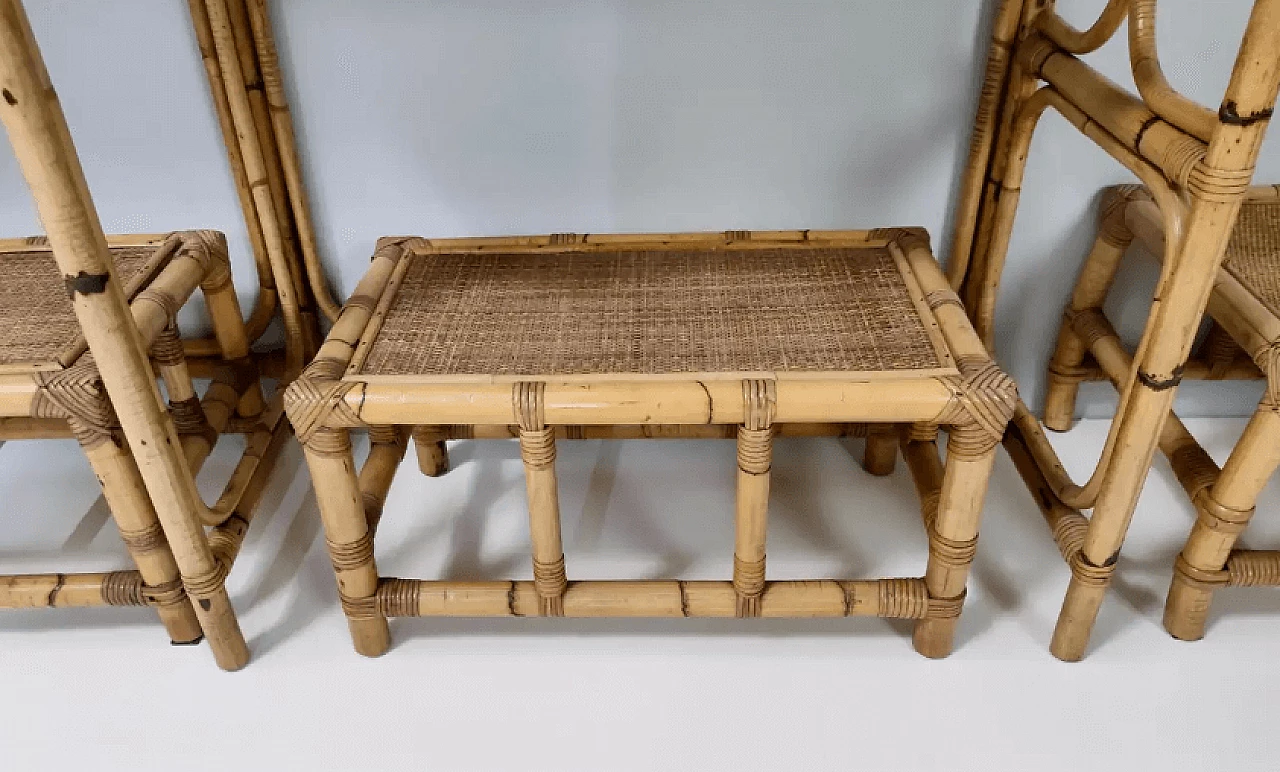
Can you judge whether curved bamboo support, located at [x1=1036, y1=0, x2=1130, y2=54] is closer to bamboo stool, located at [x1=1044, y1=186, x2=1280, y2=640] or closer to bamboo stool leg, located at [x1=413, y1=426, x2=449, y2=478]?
bamboo stool, located at [x1=1044, y1=186, x2=1280, y2=640]

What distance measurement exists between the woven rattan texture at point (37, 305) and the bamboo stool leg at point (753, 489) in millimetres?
622

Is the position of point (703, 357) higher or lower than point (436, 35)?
lower

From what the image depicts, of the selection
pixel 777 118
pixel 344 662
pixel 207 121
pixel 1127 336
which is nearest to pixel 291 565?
pixel 344 662

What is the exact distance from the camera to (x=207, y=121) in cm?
125

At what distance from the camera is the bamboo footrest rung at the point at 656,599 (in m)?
1.06

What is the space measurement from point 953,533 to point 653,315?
38cm

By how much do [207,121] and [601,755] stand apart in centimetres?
89

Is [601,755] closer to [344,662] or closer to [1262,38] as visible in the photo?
[344,662]

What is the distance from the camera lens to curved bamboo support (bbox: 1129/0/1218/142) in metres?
0.82

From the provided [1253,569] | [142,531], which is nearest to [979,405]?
[1253,569]

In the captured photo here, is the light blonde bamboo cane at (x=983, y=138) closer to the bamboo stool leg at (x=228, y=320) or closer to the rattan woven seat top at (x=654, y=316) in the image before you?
the rattan woven seat top at (x=654, y=316)

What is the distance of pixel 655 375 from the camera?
0.95m

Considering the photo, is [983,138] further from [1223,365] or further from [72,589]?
[72,589]

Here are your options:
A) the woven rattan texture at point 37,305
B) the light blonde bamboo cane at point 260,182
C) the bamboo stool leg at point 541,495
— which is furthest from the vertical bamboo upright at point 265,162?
the bamboo stool leg at point 541,495
